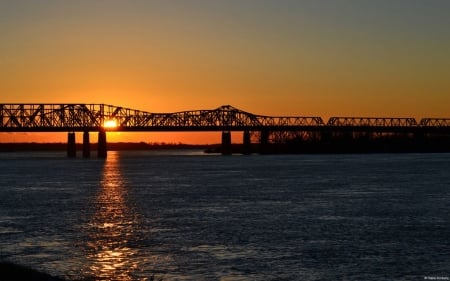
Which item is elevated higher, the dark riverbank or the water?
the dark riverbank

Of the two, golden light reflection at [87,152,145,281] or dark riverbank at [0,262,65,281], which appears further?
golden light reflection at [87,152,145,281]

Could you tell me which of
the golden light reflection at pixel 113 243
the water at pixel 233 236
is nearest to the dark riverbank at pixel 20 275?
the water at pixel 233 236

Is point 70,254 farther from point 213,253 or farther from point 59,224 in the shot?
point 59,224

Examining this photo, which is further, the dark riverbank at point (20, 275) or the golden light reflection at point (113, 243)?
the golden light reflection at point (113, 243)

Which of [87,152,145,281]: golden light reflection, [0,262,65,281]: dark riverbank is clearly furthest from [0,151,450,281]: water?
[0,262,65,281]: dark riverbank

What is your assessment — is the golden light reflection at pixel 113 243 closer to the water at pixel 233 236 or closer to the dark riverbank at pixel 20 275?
the water at pixel 233 236

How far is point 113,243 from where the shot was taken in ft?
106

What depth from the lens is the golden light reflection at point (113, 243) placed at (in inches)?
1025

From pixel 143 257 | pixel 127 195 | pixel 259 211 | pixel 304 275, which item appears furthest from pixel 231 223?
pixel 127 195

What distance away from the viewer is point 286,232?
35094 millimetres

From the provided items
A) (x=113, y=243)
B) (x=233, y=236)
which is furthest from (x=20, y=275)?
(x=233, y=236)

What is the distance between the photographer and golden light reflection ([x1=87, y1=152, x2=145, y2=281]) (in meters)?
26.0

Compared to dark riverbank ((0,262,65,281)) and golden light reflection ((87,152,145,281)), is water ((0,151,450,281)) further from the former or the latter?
dark riverbank ((0,262,65,281))

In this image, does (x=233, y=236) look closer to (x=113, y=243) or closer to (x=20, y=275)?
(x=113, y=243)
